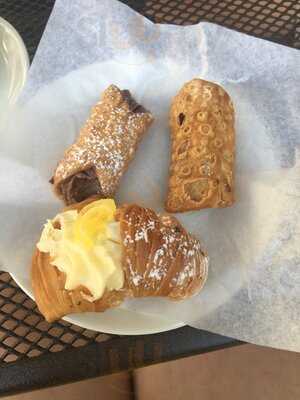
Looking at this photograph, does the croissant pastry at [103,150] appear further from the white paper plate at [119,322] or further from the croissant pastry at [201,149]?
the white paper plate at [119,322]

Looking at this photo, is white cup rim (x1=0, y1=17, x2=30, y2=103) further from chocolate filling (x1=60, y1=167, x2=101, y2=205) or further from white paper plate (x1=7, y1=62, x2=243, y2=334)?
chocolate filling (x1=60, y1=167, x2=101, y2=205)

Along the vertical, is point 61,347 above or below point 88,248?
below

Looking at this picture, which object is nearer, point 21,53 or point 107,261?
point 107,261

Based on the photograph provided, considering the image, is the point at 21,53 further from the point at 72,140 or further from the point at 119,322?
the point at 119,322

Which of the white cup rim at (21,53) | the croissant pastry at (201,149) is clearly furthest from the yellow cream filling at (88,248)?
the white cup rim at (21,53)

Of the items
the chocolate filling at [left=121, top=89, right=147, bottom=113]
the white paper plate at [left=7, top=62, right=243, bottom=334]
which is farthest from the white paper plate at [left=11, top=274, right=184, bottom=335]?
the chocolate filling at [left=121, top=89, right=147, bottom=113]

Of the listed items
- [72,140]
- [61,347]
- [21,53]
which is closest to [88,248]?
[61,347]

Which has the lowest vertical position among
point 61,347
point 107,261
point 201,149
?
point 61,347
